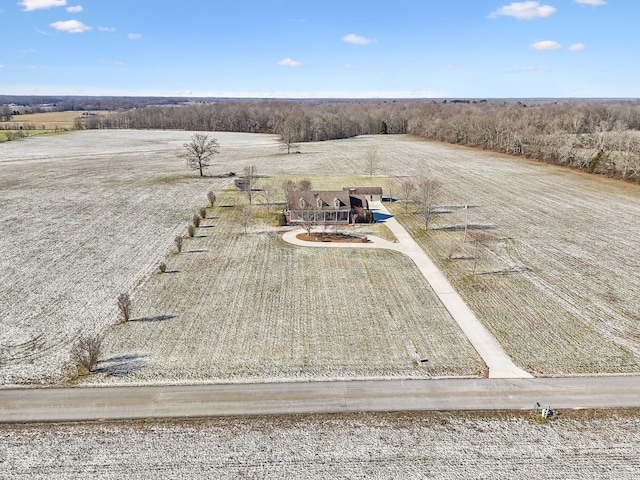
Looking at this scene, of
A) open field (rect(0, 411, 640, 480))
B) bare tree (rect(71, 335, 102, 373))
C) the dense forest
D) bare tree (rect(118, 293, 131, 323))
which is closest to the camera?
open field (rect(0, 411, 640, 480))

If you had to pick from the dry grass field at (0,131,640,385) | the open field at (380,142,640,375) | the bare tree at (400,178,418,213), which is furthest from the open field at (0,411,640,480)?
the bare tree at (400,178,418,213)

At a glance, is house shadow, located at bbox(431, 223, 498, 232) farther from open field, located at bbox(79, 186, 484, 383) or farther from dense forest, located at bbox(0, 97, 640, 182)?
dense forest, located at bbox(0, 97, 640, 182)

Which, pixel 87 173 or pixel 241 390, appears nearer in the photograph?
pixel 241 390

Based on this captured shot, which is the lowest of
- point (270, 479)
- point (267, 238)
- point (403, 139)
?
point (270, 479)

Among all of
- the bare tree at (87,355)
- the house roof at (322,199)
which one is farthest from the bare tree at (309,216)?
the bare tree at (87,355)

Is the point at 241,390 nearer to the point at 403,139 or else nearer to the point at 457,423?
Answer: the point at 457,423

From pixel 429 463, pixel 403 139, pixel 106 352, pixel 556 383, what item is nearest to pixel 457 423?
pixel 429 463
